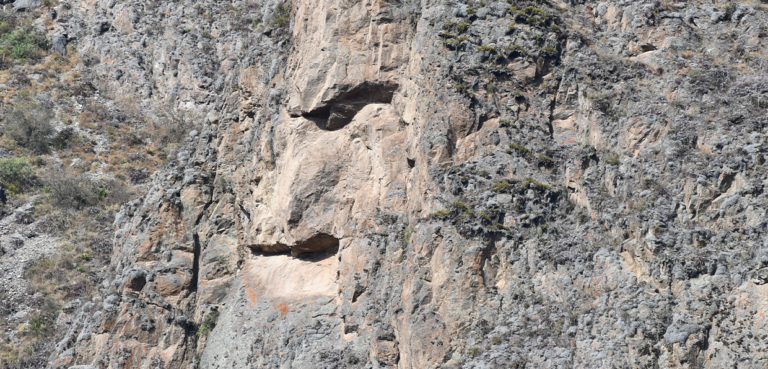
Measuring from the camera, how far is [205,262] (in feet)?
83.4

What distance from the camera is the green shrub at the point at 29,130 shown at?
121 feet

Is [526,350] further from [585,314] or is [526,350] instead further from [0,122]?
[0,122]

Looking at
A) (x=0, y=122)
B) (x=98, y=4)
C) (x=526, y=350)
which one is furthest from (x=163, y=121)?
(x=526, y=350)

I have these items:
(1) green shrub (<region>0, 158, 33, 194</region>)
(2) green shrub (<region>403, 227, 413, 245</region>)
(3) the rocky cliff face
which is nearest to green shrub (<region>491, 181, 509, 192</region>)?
(3) the rocky cliff face

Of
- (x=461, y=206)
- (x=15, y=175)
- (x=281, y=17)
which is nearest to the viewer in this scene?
(x=461, y=206)

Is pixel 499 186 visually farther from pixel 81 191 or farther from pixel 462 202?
pixel 81 191

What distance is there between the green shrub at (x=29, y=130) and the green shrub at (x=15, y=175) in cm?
149

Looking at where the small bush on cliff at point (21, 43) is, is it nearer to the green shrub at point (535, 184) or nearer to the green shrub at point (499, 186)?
the green shrub at point (499, 186)

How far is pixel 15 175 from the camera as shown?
3478 cm

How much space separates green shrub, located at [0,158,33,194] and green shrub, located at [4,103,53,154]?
1.49 metres

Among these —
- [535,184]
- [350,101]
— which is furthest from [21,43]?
[535,184]

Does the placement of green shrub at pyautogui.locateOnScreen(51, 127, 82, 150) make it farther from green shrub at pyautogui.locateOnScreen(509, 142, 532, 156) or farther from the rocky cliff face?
green shrub at pyautogui.locateOnScreen(509, 142, 532, 156)

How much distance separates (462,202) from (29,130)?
92.1 ft

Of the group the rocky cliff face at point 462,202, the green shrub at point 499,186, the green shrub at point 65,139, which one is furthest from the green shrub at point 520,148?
the green shrub at point 65,139
